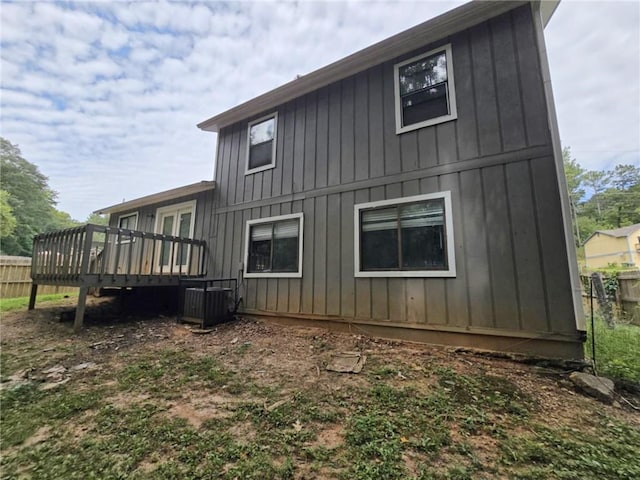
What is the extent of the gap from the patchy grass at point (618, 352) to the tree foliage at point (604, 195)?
16965mm

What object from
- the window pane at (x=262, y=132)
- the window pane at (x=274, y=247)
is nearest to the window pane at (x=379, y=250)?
the window pane at (x=274, y=247)

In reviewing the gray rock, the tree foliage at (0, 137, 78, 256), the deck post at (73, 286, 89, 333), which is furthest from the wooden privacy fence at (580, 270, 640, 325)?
the tree foliage at (0, 137, 78, 256)

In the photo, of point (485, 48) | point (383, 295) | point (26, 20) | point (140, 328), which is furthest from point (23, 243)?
point (485, 48)

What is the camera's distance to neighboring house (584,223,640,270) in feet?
41.6

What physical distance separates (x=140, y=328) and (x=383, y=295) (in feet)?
16.3

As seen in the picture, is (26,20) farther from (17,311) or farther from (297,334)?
(297,334)

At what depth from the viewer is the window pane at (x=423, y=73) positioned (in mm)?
4684

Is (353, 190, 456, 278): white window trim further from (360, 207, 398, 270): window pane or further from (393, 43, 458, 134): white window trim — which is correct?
(393, 43, 458, 134): white window trim

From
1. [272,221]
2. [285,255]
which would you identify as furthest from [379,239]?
[272,221]

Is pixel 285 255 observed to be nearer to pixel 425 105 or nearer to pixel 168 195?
pixel 425 105

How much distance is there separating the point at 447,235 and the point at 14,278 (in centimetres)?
1572

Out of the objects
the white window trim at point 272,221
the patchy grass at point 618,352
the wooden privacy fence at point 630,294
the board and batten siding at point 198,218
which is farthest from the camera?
the board and batten siding at point 198,218

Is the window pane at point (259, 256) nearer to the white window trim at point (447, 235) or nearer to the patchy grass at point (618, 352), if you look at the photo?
the white window trim at point (447, 235)

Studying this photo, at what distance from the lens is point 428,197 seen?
4.38m
